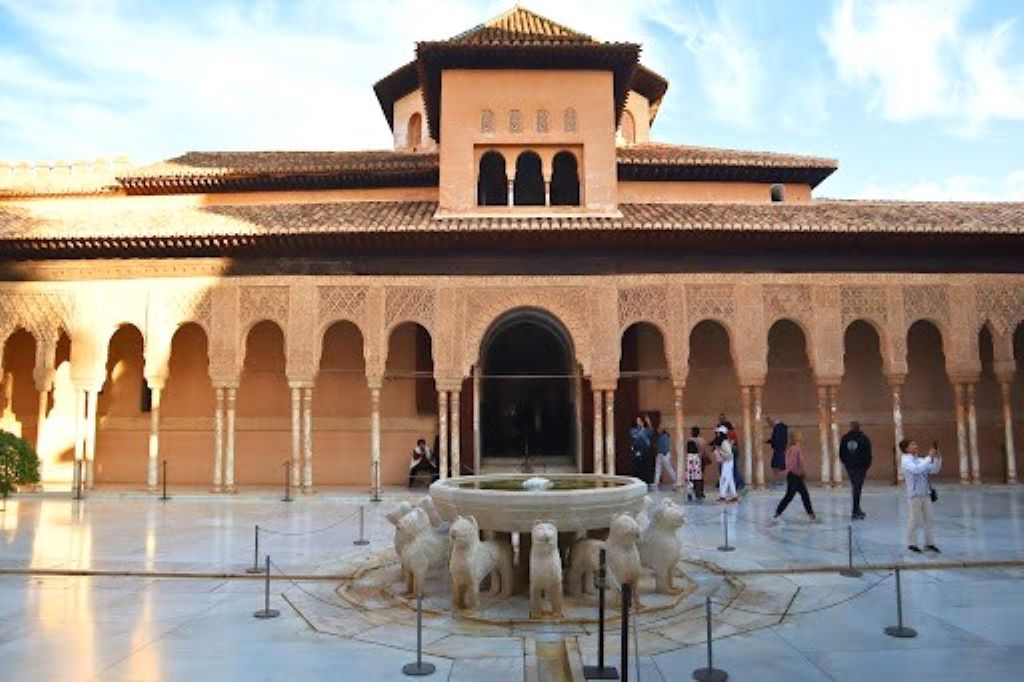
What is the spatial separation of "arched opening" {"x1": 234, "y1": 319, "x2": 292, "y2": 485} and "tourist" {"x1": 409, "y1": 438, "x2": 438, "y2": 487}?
129 inches

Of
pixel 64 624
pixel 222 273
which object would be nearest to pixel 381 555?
pixel 64 624

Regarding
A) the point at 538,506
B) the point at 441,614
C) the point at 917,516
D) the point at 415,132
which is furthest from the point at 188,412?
the point at 917,516

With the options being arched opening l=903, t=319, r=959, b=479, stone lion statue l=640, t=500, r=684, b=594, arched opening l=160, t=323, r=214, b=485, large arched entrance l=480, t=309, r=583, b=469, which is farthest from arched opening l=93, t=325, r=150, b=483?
arched opening l=903, t=319, r=959, b=479

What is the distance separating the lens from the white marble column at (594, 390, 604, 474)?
15789 mm

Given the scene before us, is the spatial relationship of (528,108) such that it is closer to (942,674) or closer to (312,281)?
(312,281)

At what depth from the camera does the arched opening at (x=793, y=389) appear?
1822 cm

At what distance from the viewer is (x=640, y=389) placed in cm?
1822

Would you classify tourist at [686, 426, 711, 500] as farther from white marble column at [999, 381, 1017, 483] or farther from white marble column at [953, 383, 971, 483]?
white marble column at [999, 381, 1017, 483]

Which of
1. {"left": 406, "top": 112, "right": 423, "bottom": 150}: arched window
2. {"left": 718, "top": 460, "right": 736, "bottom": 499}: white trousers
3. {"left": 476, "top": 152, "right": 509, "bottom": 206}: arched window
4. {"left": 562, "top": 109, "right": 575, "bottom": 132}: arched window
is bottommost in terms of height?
{"left": 718, "top": 460, "right": 736, "bottom": 499}: white trousers

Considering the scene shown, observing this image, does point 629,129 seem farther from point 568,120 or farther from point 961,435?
point 961,435

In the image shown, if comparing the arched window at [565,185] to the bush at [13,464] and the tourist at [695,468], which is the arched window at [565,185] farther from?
the bush at [13,464]

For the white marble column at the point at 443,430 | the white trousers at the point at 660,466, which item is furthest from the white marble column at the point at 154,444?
the white trousers at the point at 660,466

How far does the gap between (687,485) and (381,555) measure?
7.41m

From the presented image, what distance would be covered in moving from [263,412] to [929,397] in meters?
16.4
